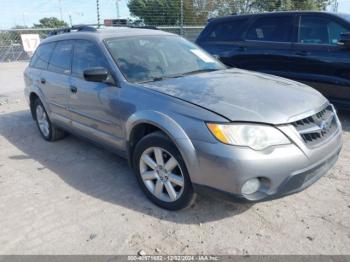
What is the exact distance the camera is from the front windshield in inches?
142

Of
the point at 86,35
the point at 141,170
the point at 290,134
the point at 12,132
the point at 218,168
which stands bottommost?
the point at 12,132

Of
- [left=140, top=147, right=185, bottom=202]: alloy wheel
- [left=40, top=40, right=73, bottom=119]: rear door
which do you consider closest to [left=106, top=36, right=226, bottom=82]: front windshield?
[left=140, top=147, right=185, bottom=202]: alloy wheel

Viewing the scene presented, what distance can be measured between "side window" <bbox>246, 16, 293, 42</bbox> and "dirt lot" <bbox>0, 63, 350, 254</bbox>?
251 cm

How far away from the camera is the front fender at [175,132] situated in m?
2.73

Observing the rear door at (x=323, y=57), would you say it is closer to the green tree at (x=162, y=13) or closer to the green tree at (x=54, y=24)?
the green tree at (x=162, y=13)

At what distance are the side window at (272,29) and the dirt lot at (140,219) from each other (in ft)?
8.25

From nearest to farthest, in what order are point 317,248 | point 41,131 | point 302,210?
1. point 317,248
2. point 302,210
3. point 41,131

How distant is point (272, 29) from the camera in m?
6.06

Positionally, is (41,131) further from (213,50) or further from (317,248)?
(317,248)

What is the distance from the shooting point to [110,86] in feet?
11.7

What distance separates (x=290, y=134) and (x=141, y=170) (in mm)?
1454

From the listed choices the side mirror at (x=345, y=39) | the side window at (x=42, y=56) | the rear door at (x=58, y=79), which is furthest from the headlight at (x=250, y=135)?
the side window at (x=42, y=56)

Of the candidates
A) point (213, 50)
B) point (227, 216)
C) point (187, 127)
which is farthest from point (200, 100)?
point (213, 50)

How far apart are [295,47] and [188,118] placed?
Result: 146 inches
